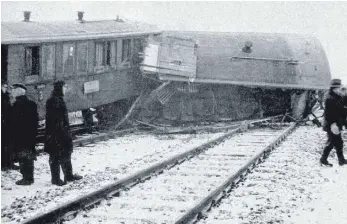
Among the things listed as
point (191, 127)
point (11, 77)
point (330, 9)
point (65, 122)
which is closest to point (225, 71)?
point (191, 127)

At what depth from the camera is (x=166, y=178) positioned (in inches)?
380

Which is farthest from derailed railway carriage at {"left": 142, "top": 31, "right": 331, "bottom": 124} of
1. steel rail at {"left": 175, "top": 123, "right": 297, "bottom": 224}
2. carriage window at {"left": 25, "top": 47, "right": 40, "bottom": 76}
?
steel rail at {"left": 175, "top": 123, "right": 297, "bottom": 224}

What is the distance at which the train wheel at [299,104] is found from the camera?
18938mm

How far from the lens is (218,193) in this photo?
8445mm

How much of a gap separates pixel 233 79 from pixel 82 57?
5604 millimetres

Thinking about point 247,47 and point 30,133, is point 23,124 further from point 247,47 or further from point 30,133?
point 247,47

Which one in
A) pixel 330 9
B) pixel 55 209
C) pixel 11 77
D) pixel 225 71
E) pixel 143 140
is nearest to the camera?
pixel 55 209

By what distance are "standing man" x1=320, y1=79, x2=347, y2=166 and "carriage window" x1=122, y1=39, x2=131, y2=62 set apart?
Answer: 26.2 ft

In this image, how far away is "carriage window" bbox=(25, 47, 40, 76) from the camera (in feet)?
40.6

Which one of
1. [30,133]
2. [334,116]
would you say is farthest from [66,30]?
[334,116]

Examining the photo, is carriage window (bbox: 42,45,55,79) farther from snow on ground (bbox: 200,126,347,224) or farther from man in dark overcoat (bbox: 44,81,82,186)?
snow on ground (bbox: 200,126,347,224)

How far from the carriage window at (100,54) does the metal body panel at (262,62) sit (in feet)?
8.38

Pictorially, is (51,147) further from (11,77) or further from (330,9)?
(330,9)

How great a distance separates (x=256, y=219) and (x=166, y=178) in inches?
103
